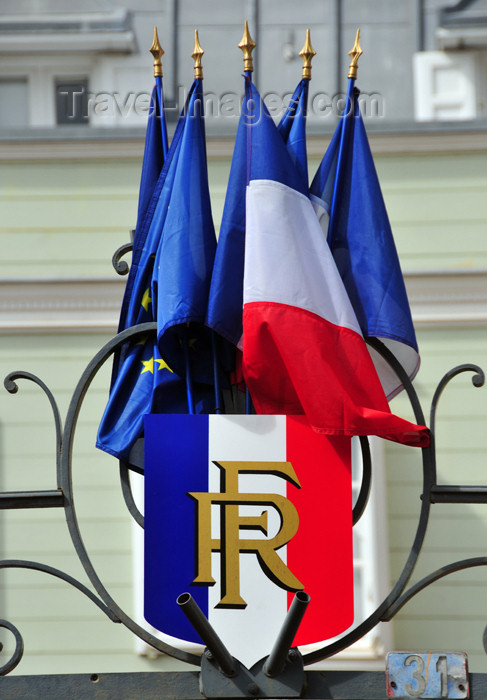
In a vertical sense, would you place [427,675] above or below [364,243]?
below

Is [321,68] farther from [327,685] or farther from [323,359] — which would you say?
[327,685]

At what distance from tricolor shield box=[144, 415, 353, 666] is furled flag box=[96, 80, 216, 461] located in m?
0.36

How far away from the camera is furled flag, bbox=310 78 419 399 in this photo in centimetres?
434

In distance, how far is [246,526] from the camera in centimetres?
394

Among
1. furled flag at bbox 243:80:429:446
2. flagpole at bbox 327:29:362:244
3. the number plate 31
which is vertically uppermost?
flagpole at bbox 327:29:362:244

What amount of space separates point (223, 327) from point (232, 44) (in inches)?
258

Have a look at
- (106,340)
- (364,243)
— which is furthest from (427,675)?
(106,340)

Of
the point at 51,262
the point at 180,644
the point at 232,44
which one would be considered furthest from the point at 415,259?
the point at 232,44

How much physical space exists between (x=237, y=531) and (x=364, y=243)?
46.8 inches

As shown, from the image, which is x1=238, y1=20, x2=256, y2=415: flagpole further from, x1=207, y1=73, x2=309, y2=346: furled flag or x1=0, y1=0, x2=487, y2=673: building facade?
x1=0, y1=0, x2=487, y2=673: building facade

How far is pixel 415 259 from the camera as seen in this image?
7.71 m

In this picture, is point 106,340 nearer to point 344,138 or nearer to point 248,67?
point 344,138

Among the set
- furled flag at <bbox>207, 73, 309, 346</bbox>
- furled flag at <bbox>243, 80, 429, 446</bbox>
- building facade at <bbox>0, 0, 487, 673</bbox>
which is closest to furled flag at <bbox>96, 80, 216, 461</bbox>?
furled flag at <bbox>207, 73, 309, 346</bbox>

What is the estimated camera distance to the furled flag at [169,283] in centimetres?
Answer: 432
